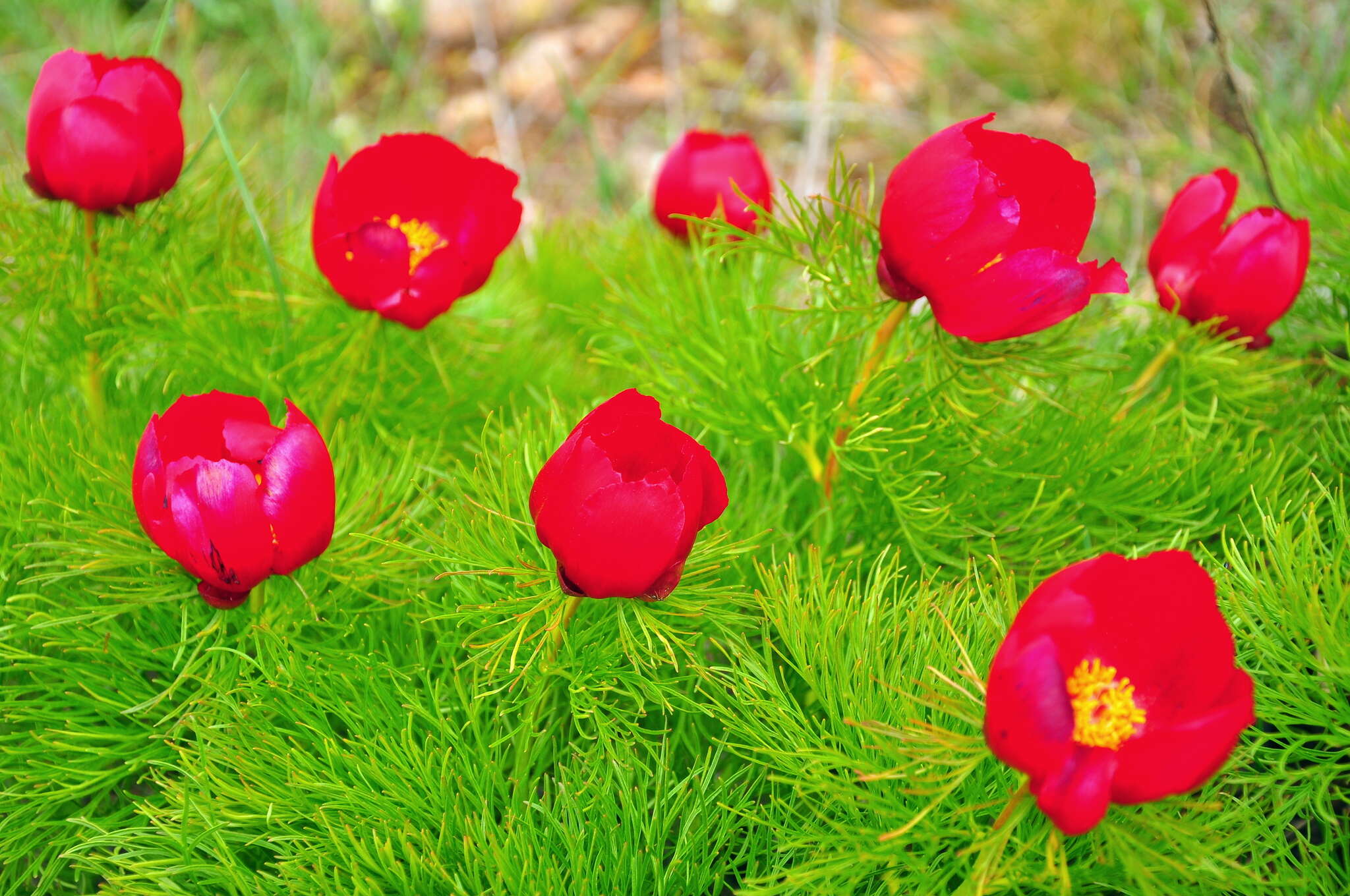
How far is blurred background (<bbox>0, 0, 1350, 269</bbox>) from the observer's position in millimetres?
1823

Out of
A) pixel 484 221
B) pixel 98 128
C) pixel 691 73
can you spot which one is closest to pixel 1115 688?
pixel 484 221

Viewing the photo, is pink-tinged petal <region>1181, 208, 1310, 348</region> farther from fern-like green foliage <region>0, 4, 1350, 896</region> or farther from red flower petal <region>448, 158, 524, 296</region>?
red flower petal <region>448, 158, 524, 296</region>

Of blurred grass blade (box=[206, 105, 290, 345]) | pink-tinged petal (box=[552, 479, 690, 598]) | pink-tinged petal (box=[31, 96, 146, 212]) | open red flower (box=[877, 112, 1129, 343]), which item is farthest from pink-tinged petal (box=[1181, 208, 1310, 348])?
pink-tinged petal (box=[31, 96, 146, 212])

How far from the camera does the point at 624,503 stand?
0.54 metres

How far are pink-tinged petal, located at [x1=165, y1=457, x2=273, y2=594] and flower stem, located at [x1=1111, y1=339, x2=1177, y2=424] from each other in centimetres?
65

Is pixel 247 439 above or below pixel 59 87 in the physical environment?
below

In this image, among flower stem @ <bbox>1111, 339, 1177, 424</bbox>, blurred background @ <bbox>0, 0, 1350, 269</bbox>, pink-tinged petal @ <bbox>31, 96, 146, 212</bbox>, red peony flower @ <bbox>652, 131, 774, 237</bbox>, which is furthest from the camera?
blurred background @ <bbox>0, 0, 1350, 269</bbox>

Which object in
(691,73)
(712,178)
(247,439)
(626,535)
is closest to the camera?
(626,535)

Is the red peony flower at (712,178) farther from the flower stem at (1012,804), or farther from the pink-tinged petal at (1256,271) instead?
the flower stem at (1012,804)

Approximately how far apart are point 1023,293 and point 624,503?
27 centimetres

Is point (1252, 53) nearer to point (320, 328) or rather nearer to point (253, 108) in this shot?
point (320, 328)

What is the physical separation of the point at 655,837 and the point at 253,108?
6.49 ft

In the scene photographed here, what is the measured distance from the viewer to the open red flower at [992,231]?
24.3 inches

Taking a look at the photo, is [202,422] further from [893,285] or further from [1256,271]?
[1256,271]
